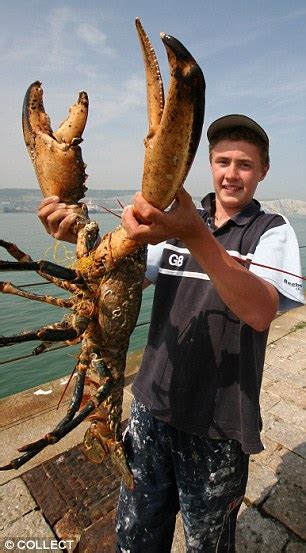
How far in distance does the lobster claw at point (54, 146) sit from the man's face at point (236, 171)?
90 cm

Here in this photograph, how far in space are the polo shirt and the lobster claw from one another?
33.5 inches

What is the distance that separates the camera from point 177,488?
8.05ft

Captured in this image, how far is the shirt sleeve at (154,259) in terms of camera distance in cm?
254

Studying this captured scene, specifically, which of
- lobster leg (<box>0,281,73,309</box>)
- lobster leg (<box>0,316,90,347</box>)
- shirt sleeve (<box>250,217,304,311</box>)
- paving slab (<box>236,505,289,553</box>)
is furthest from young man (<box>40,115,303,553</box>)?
paving slab (<box>236,505,289,553</box>)

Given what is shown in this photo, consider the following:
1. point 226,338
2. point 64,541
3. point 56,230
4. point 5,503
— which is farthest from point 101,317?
point 5,503

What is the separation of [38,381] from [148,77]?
8900mm

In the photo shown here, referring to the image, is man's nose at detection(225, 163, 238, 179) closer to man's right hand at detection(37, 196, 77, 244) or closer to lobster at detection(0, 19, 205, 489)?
lobster at detection(0, 19, 205, 489)

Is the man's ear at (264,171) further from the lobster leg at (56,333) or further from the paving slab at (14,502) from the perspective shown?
the paving slab at (14,502)

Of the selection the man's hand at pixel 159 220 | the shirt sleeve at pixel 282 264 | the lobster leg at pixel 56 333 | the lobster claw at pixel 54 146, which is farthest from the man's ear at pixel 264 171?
the lobster leg at pixel 56 333

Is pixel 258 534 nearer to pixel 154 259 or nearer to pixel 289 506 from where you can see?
pixel 289 506

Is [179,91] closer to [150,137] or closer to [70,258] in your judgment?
[150,137]

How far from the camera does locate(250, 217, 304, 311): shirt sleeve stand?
191cm

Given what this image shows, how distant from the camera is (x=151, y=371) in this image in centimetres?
245

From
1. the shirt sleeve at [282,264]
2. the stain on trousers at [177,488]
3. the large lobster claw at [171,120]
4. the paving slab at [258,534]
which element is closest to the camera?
the large lobster claw at [171,120]
